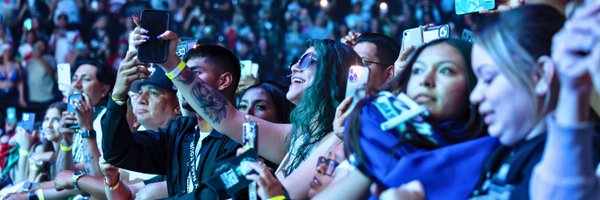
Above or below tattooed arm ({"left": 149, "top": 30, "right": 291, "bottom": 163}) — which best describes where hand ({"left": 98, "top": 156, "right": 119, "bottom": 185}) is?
below

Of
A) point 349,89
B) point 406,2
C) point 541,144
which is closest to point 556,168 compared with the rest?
point 541,144

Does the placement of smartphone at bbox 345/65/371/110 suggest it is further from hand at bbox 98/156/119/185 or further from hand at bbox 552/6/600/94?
hand at bbox 98/156/119/185

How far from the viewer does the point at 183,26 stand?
1227cm

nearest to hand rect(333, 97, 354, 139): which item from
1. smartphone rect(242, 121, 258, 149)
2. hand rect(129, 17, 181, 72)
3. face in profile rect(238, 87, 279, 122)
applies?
smartphone rect(242, 121, 258, 149)

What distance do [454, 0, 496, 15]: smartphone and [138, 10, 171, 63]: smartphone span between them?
1164 millimetres

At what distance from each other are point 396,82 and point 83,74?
4.27 m

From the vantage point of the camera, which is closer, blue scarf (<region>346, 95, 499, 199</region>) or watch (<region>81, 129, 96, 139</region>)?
blue scarf (<region>346, 95, 499, 199</region>)

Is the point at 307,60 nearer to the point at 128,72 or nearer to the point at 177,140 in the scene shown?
the point at 128,72

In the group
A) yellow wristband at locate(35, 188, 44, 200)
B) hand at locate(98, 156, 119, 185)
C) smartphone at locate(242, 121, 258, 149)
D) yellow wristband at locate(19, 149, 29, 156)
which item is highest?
smartphone at locate(242, 121, 258, 149)

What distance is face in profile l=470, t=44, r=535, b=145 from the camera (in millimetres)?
2107

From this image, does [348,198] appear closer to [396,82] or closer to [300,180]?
[396,82]

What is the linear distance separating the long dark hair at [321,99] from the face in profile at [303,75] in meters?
0.04

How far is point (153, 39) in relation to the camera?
379 cm

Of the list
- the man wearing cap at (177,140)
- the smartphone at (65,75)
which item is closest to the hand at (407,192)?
the man wearing cap at (177,140)
